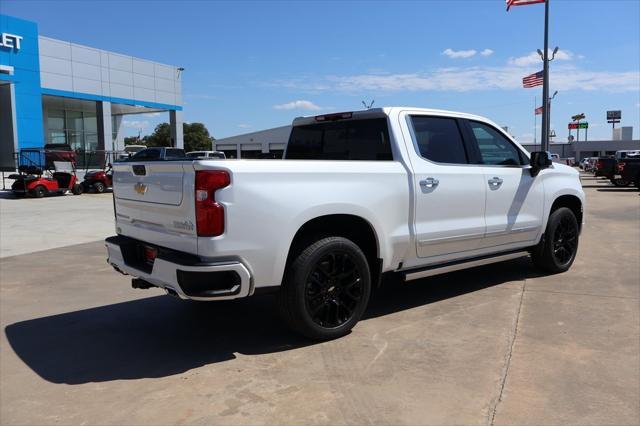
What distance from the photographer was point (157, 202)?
4125mm

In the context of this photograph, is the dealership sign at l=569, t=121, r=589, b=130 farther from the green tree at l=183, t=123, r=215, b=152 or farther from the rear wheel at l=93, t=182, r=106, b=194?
the rear wheel at l=93, t=182, r=106, b=194

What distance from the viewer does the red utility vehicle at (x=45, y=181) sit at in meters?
21.2

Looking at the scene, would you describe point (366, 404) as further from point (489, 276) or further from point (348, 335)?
point (489, 276)

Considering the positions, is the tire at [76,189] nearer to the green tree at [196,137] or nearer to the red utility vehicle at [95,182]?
the red utility vehicle at [95,182]

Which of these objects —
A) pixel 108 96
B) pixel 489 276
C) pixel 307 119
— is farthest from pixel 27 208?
pixel 108 96

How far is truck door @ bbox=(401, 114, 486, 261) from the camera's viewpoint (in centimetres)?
492

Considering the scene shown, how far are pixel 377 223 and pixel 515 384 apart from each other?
167cm

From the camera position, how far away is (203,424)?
3055 millimetres

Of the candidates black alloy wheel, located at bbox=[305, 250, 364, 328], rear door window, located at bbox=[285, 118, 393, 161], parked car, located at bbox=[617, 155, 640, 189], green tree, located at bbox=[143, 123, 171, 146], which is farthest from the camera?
green tree, located at bbox=[143, 123, 171, 146]

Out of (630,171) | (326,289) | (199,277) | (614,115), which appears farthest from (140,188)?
(614,115)

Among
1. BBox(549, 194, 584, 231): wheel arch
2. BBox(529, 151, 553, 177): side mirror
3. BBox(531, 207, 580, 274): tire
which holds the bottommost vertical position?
BBox(531, 207, 580, 274): tire

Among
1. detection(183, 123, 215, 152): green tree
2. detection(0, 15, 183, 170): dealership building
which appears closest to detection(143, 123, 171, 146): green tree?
detection(183, 123, 215, 152): green tree

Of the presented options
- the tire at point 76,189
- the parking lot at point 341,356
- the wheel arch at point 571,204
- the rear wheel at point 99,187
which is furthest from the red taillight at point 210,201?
the rear wheel at point 99,187

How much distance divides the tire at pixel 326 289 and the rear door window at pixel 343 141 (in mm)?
1158
